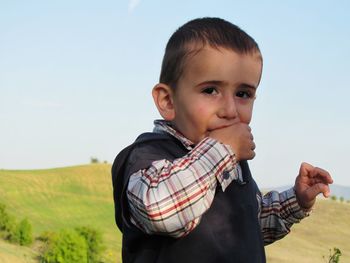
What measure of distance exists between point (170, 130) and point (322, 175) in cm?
62

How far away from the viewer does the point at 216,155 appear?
70.3 inches

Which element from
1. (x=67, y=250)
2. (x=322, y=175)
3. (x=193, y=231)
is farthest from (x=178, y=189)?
(x=67, y=250)

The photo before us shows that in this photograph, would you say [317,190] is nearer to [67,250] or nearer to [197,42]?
[197,42]

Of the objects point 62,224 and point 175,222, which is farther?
point 62,224

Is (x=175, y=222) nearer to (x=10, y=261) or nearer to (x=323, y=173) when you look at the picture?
(x=323, y=173)

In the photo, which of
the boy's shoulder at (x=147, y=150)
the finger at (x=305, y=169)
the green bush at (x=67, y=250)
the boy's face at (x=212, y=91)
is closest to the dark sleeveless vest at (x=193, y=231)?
the boy's shoulder at (x=147, y=150)

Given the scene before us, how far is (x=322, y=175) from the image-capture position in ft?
7.45

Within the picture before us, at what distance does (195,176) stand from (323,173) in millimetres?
697

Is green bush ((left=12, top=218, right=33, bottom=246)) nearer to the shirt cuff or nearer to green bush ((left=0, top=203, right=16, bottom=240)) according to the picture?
green bush ((left=0, top=203, right=16, bottom=240))

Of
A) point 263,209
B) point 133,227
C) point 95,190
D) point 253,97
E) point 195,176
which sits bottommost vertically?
point 95,190

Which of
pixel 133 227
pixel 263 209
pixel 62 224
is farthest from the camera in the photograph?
pixel 62 224

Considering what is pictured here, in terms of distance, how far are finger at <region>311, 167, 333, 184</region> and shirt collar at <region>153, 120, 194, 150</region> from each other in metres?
0.55

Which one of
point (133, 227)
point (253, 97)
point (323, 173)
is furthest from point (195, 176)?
point (323, 173)

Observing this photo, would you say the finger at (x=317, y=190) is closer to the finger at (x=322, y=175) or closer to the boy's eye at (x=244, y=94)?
the finger at (x=322, y=175)
